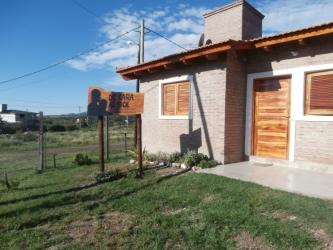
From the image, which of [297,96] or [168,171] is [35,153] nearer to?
[168,171]

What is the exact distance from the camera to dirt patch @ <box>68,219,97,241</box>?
4.82 m

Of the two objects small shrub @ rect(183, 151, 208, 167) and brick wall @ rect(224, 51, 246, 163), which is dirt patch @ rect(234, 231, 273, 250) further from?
brick wall @ rect(224, 51, 246, 163)

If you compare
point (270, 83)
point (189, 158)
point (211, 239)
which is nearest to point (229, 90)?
point (270, 83)

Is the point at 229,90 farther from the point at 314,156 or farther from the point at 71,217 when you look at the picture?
the point at 71,217

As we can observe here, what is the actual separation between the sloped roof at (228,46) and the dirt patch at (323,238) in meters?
4.18

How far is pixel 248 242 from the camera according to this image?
4.31 metres

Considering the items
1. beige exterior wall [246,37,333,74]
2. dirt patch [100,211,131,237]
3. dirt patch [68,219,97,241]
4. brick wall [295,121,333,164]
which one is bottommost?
dirt patch [68,219,97,241]

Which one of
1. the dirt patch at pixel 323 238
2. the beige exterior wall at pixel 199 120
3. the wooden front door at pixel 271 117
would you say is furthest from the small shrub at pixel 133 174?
the dirt patch at pixel 323 238

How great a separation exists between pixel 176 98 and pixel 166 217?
5.58 meters

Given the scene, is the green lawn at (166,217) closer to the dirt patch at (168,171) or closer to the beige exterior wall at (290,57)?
the dirt patch at (168,171)

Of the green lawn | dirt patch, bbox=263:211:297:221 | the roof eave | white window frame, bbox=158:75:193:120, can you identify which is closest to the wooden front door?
the roof eave

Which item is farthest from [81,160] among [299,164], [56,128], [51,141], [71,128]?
[71,128]

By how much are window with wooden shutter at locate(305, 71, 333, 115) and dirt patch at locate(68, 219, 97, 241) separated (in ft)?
17.5

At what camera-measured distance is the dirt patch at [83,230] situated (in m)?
4.82
